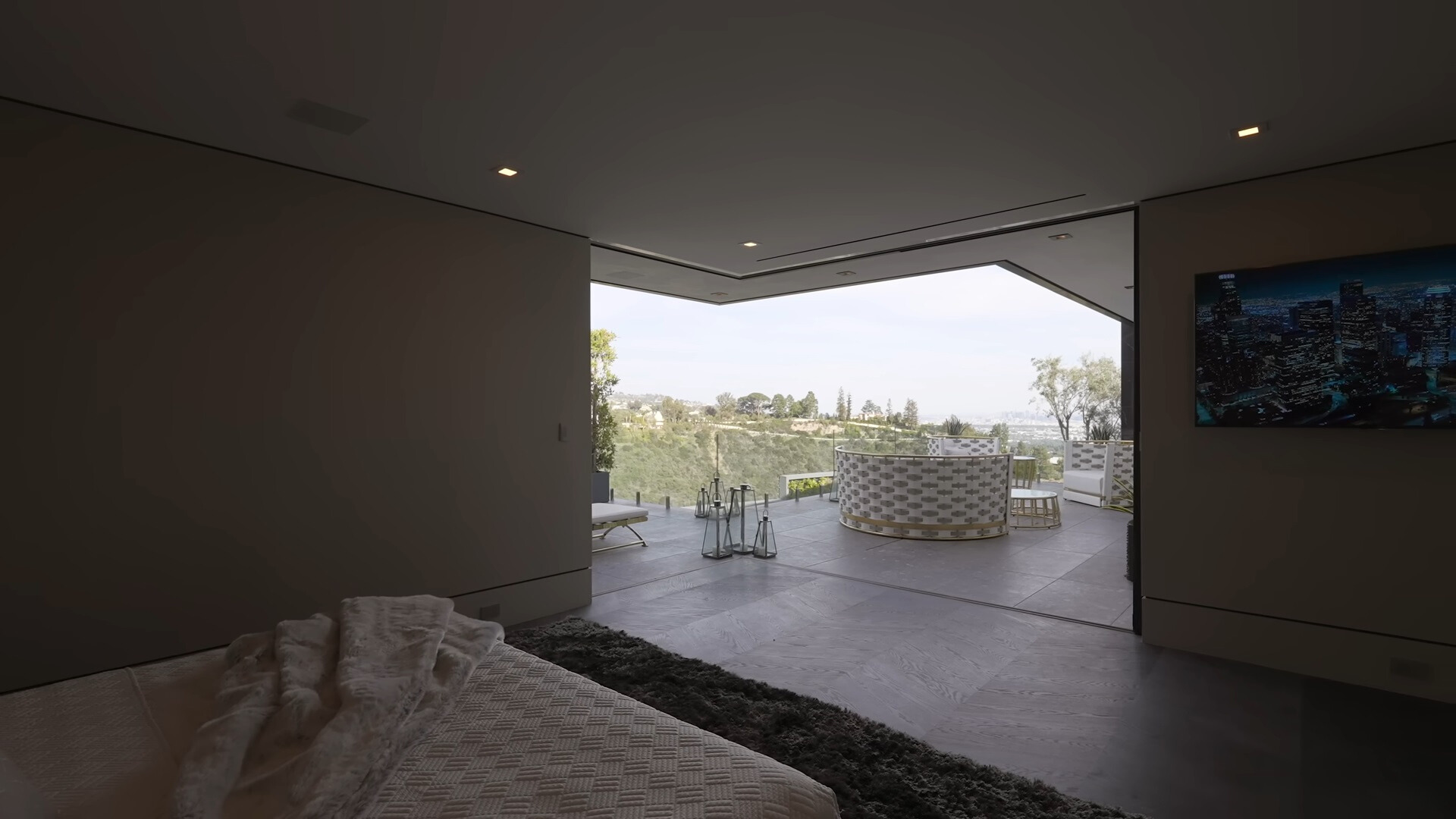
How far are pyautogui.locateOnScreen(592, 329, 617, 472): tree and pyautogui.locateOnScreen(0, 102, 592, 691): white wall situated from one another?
10.8 feet

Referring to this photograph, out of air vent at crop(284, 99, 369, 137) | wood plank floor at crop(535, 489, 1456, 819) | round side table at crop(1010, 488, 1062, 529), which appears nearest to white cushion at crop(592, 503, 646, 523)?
wood plank floor at crop(535, 489, 1456, 819)

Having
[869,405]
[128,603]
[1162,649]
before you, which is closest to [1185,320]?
[1162,649]

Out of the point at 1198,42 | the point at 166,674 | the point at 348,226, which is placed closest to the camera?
the point at 166,674

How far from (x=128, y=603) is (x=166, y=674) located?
4.35 ft

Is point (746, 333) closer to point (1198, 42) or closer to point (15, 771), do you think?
point (1198, 42)

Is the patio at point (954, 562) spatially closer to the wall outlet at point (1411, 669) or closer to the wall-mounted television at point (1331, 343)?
the wall outlet at point (1411, 669)

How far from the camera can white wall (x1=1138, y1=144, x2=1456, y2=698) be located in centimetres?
324

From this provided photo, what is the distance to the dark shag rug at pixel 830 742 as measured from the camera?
2361 millimetres

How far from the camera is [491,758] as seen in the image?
1604 millimetres

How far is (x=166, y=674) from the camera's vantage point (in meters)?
2.04

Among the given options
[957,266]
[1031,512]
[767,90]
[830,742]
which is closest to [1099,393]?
[1031,512]

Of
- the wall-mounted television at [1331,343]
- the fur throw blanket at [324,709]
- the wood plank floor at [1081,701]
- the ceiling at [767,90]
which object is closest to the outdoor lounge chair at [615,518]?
the wood plank floor at [1081,701]

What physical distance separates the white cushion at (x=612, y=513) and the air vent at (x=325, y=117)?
3.92 m

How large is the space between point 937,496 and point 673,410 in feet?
18.1
